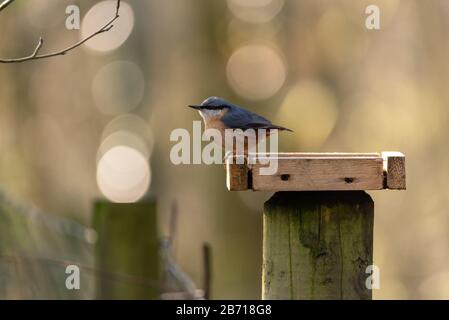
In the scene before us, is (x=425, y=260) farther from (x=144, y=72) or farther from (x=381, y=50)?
(x=144, y=72)

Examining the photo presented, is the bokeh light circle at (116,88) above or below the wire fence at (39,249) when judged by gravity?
above

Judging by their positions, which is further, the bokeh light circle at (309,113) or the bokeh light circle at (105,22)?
the bokeh light circle at (105,22)

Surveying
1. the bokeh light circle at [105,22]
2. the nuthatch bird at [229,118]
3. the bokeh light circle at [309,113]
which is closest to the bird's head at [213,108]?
the nuthatch bird at [229,118]

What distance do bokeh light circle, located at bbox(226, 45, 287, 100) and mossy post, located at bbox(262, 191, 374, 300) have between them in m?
6.64

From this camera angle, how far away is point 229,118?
4.15 m

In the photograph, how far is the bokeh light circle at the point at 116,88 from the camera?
10.2m

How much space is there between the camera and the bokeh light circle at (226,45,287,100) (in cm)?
936

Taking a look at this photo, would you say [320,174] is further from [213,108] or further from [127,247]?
[213,108]

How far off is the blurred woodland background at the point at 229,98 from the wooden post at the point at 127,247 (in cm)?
350

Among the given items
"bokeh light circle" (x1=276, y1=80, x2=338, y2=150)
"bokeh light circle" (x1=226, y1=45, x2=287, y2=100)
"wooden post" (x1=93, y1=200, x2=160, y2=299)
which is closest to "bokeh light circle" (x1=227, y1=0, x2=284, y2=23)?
"bokeh light circle" (x1=226, y1=45, x2=287, y2=100)

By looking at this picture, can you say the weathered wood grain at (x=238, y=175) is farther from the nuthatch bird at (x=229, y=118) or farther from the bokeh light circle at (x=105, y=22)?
the bokeh light circle at (x=105, y=22)

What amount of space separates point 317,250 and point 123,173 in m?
7.80

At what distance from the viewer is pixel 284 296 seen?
263 cm
